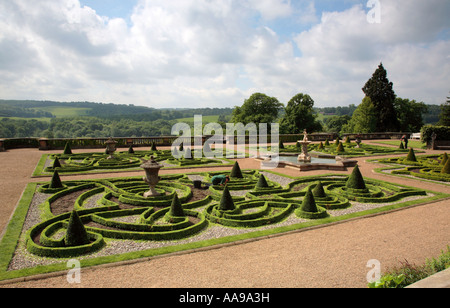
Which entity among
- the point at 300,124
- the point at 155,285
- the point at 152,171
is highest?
the point at 300,124

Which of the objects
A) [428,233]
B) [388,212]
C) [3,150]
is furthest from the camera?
[3,150]

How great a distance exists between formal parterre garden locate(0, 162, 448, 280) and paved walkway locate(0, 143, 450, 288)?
0.56m

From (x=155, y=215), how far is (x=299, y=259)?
5698 millimetres

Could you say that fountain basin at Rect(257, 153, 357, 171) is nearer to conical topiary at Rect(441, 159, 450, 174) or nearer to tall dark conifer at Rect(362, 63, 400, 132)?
conical topiary at Rect(441, 159, 450, 174)

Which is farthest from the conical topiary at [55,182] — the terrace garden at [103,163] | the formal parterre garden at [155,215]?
the terrace garden at [103,163]

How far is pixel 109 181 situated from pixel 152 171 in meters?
4.96

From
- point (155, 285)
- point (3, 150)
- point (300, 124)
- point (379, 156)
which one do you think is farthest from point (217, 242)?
point (300, 124)

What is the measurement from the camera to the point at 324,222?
417 inches

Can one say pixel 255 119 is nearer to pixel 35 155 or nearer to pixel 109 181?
pixel 35 155

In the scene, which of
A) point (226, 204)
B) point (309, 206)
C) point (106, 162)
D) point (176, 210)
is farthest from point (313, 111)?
point (176, 210)

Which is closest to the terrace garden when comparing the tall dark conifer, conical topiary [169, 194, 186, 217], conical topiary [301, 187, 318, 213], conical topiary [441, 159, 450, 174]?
conical topiary [169, 194, 186, 217]

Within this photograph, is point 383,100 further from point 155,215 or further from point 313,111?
point 155,215

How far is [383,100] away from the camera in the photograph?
6159 cm

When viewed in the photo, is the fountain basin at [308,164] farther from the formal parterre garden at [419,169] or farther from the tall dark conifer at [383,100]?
the tall dark conifer at [383,100]
